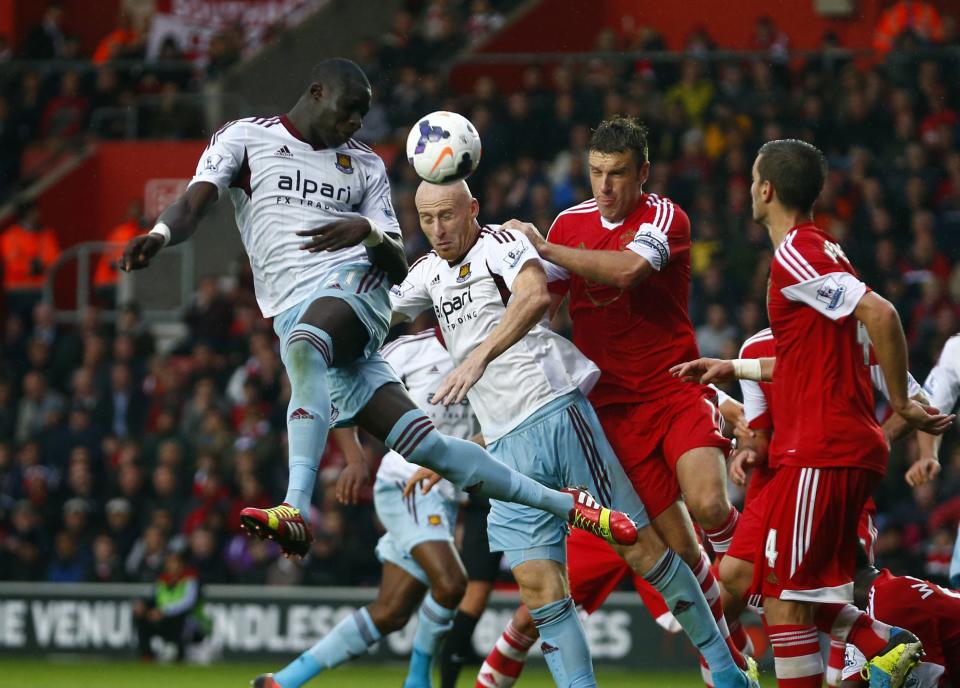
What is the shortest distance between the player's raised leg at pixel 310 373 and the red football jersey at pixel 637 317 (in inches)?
45.6

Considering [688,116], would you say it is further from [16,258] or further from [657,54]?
[16,258]

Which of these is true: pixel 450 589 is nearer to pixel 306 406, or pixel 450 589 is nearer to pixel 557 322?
pixel 306 406

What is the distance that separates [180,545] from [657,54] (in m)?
7.08

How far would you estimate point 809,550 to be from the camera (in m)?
6.30

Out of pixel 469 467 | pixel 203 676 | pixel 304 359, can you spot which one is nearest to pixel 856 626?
pixel 469 467

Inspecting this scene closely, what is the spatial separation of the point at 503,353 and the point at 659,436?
89cm

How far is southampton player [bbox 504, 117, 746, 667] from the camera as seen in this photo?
7301 mm

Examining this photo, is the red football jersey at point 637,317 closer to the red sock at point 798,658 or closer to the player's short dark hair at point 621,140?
the player's short dark hair at point 621,140

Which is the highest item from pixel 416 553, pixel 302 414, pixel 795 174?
pixel 795 174

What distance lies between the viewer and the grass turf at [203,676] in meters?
11.4

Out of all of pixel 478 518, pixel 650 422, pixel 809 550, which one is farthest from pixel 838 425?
pixel 478 518

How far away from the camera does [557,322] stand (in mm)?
14633

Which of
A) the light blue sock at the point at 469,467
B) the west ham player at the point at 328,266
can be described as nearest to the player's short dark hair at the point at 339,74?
the west ham player at the point at 328,266

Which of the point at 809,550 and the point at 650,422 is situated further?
the point at 650,422
